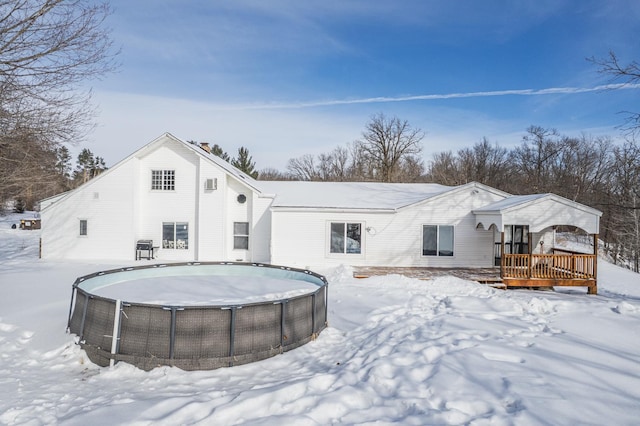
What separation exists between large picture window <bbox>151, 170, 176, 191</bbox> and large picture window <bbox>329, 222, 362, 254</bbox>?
26.4ft

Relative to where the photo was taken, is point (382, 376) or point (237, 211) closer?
point (382, 376)

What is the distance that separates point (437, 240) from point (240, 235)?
8829 millimetres

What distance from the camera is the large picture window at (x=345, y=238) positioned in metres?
14.8

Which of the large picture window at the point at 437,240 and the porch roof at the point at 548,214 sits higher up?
the porch roof at the point at 548,214

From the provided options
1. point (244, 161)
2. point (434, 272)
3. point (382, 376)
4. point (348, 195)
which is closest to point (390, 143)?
point (244, 161)

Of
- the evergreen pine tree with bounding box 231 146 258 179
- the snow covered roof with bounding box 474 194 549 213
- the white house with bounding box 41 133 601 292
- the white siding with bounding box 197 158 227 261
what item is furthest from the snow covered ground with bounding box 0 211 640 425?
the evergreen pine tree with bounding box 231 146 258 179

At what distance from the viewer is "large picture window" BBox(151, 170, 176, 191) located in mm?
16797

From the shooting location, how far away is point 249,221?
16562mm

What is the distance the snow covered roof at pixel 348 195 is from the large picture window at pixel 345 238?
81 centimetres

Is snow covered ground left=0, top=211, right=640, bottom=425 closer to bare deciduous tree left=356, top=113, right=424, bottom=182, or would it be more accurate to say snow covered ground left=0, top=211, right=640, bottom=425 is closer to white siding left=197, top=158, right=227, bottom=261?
white siding left=197, top=158, right=227, bottom=261

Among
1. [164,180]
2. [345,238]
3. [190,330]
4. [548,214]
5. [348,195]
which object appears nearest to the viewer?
[190,330]

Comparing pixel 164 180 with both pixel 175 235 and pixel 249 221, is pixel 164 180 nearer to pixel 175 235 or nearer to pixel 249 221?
pixel 175 235

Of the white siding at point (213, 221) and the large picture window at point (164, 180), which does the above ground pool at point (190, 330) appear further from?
the large picture window at point (164, 180)

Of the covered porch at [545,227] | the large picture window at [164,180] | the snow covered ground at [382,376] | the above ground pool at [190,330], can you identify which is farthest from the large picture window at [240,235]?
the covered porch at [545,227]
